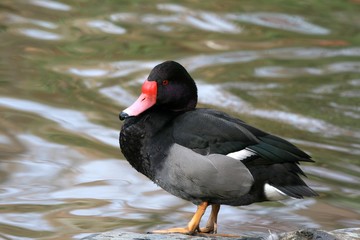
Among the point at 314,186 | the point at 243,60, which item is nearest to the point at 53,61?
the point at 243,60

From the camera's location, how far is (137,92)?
952 cm

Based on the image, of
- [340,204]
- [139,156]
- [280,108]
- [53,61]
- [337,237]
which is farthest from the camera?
[53,61]

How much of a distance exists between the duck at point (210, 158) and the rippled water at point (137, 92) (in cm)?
99

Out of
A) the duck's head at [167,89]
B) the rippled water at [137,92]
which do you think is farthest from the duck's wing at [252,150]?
the rippled water at [137,92]

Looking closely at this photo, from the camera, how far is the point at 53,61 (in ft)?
33.0

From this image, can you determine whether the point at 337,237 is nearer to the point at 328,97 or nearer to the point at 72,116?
the point at 72,116

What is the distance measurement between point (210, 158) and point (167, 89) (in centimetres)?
55

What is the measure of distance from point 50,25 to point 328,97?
11.8 feet

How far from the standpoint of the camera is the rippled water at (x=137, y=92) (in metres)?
6.61

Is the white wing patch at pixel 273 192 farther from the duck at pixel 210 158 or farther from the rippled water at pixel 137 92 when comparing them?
the rippled water at pixel 137 92

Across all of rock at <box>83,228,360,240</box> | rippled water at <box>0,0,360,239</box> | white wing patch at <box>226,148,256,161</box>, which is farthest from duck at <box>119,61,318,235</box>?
rippled water at <box>0,0,360,239</box>

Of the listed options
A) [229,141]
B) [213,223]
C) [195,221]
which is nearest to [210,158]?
[229,141]

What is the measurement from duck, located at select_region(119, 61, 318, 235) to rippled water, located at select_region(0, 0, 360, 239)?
0.99 meters

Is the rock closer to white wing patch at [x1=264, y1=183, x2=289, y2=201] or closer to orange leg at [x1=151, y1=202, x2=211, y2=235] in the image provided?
orange leg at [x1=151, y1=202, x2=211, y2=235]
